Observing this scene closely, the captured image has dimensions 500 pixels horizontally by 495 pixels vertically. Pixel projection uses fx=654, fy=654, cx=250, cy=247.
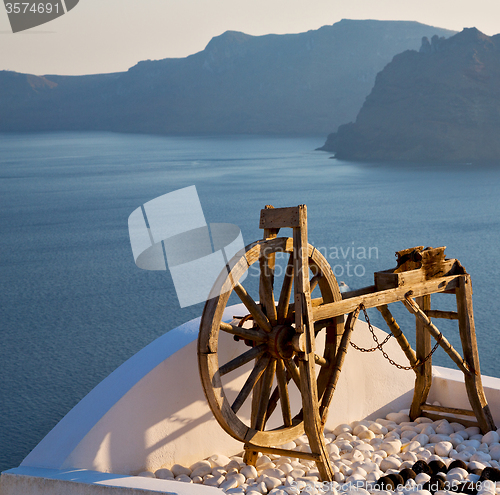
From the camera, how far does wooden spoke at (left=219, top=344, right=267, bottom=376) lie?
10.8 ft

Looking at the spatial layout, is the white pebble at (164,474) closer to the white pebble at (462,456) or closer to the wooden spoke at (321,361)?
the wooden spoke at (321,361)

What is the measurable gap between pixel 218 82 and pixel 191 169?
2482 cm

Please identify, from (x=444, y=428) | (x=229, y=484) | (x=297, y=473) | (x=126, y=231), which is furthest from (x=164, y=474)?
(x=126, y=231)

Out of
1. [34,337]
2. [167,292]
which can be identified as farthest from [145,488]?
[167,292]

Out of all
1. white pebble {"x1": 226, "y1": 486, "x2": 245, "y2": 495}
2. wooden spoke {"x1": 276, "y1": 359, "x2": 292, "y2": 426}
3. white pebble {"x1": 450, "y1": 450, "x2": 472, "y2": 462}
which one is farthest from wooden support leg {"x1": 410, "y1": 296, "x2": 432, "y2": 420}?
white pebble {"x1": 226, "y1": 486, "x2": 245, "y2": 495}

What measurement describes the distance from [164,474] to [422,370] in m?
2.02

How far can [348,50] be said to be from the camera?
70188mm

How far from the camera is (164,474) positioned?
135 inches

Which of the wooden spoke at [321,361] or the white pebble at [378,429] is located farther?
the white pebble at [378,429]

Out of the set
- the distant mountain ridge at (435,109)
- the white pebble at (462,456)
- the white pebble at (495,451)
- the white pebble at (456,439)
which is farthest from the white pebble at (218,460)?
the distant mountain ridge at (435,109)

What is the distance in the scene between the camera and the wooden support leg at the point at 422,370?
454 centimetres

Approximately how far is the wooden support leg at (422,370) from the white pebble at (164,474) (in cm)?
193

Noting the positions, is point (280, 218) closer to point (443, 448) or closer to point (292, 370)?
point (292, 370)

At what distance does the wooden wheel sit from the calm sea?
478cm
